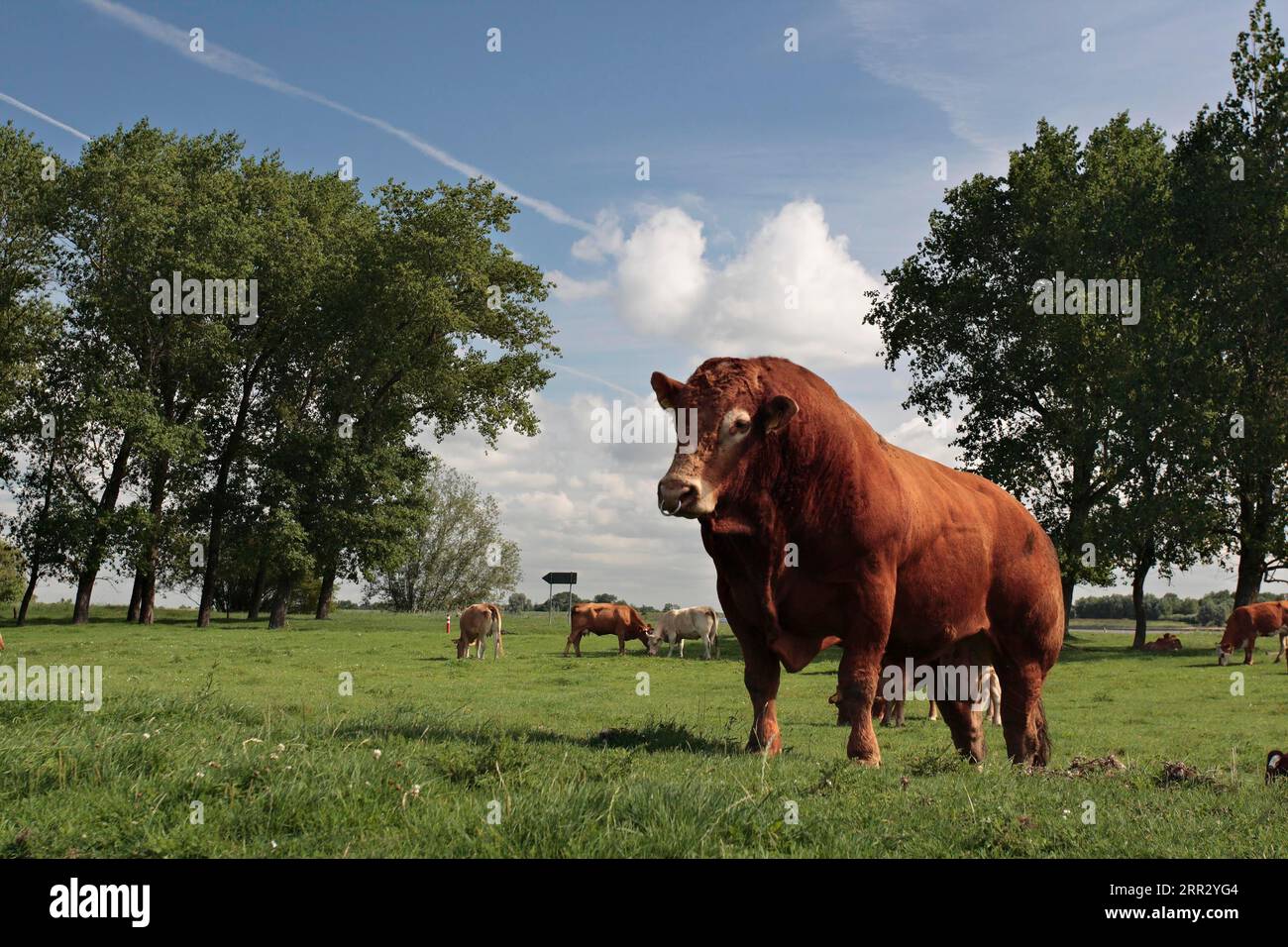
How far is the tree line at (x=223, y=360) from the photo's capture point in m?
45.8

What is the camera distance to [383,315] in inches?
1843

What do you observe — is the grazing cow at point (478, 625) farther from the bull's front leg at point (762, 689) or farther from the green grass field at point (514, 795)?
the bull's front leg at point (762, 689)

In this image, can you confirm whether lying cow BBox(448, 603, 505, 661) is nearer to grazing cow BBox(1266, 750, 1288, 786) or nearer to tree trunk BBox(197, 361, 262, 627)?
tree trunk BBox(197, 361, 262, 627)

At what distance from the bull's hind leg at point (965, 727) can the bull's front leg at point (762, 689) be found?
79.6 inches

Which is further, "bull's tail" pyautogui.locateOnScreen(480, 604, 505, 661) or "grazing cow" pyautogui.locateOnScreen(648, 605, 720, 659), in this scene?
"grazing cow" pyautogui.locateOnScreen(648, 605, 720, 659)

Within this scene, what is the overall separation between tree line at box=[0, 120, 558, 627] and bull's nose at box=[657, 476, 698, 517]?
39434mm

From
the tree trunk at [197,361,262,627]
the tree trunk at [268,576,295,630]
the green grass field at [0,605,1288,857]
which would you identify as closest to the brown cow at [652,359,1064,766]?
the green grass field at [0,605,1288,857]

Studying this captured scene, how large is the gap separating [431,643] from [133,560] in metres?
18.5

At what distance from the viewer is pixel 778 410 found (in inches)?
307

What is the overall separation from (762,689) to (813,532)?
159 centimetres

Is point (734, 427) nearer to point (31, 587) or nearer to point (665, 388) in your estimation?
point (665, 388)

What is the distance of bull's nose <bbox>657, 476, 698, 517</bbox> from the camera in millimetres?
7383
